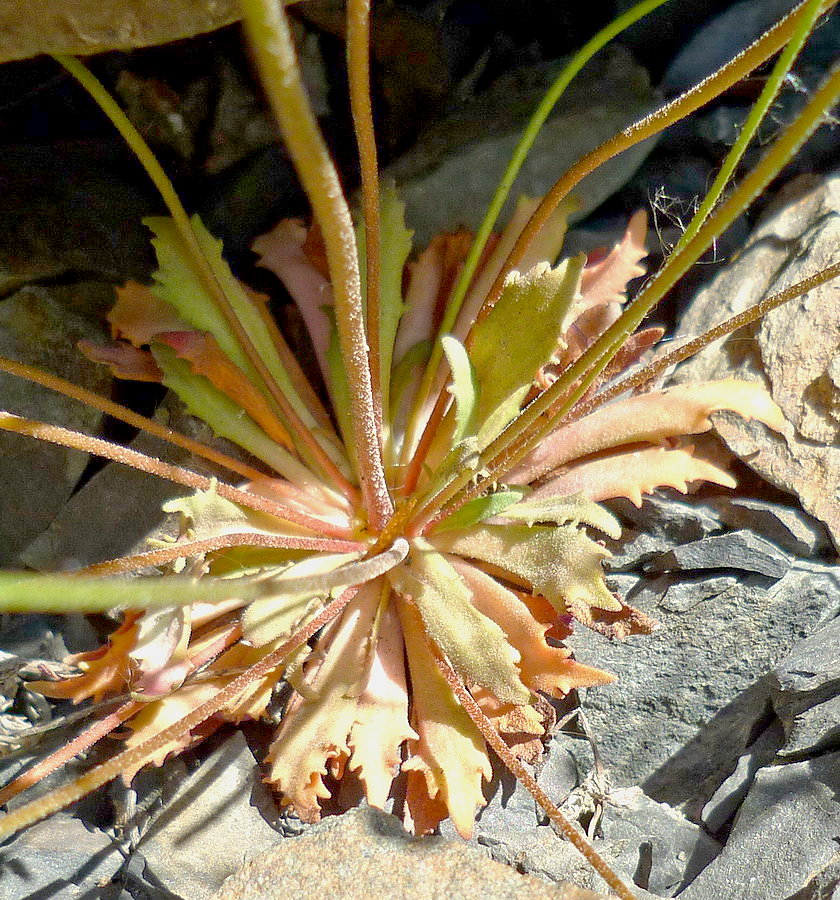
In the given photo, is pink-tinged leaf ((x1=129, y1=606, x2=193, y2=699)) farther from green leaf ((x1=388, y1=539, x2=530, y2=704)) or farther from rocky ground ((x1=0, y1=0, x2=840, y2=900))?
green leaf ((x1=388, y1=539, x2=530, y2=704))

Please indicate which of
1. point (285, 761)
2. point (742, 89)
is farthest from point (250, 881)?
point (742, 89)

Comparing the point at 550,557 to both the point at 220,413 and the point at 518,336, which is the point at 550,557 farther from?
the point at 220,413

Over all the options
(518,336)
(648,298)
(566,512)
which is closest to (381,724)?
(566,512)

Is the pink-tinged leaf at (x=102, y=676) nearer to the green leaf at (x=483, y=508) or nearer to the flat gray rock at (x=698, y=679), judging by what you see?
the green leaf at (x=483, y=508)

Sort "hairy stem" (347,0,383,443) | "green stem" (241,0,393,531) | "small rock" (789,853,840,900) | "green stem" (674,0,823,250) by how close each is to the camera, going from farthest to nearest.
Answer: "small rock" (789,853,840,900)
"hairy stem" (347,0,383,443)
"green stem" (674,0,823,250)
"green stem" (241,0,393,531)

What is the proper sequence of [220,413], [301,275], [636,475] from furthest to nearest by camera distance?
[301,275], [220,413], [636,475]

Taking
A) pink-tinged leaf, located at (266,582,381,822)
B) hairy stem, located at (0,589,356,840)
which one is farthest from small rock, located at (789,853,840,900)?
hairy stem, located at (0,589,356,840)
